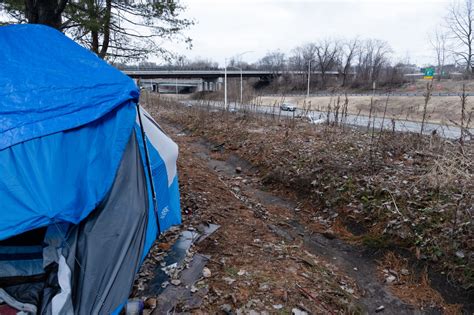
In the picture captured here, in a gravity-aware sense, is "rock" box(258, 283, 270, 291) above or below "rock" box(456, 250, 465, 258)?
below

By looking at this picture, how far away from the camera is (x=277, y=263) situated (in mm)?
3277

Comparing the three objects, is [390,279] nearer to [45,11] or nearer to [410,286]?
[410,286]

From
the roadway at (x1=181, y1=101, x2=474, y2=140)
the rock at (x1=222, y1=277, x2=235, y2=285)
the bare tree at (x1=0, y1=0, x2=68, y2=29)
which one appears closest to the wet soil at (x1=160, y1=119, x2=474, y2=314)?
the rock at (x1=222, y1=277, x2=235, y2=285)

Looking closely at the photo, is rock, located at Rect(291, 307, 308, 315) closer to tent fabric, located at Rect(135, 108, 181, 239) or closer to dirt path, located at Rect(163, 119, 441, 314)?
dirt path, located at Rect(163, 119, 441, 314)

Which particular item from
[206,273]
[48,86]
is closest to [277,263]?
[206,273]

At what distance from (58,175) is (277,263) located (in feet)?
7.65

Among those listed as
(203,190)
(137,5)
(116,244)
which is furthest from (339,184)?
(137,5)

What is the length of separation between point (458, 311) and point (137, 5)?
8448 millimetres

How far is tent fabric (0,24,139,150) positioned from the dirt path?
194 cm

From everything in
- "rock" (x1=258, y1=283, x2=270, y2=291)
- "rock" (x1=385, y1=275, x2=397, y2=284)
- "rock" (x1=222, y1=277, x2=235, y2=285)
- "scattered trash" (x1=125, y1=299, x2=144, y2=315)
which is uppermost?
"scattered trash" (x1=125, y1=299, x2=144, y2=315)

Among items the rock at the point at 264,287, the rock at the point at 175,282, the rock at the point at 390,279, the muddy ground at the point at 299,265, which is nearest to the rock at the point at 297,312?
the muddy ground at the point at 299,265

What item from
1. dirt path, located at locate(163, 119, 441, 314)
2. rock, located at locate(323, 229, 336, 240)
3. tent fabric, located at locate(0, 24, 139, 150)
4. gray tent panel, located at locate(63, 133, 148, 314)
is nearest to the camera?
gray tent panel, located at locate(63, 133, 148, 314)

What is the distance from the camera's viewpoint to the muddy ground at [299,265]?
2742 millimetres

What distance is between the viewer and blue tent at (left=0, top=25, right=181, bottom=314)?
6.61ft
